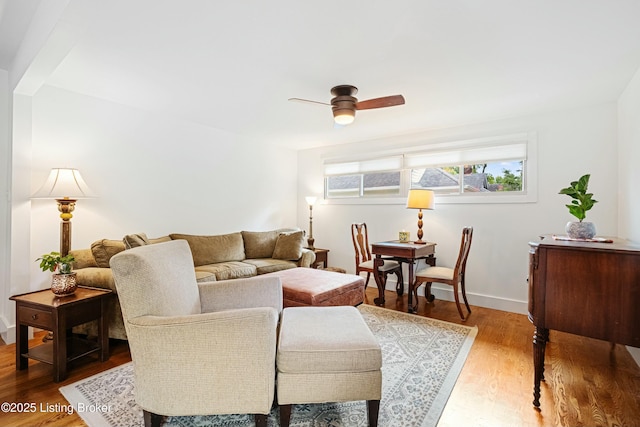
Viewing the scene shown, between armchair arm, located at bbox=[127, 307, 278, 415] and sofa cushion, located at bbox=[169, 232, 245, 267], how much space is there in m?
2.32

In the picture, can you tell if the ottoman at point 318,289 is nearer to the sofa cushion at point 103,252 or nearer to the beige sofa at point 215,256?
the beige sofa at point 215,256

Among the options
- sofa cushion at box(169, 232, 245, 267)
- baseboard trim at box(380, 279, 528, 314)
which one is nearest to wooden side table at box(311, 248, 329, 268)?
sofa cushion at box(169, 232, 245, 267)

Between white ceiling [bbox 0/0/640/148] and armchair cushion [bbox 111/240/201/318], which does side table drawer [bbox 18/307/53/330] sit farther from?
white ceiling [bbox 0/0/640/148]

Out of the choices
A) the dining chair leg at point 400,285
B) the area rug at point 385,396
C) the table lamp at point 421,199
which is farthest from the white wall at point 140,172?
the table lamp at point 421,199

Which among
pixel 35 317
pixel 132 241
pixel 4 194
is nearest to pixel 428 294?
pixel 132 241

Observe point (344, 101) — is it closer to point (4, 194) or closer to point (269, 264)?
point (269, 264)

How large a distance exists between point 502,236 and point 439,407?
2559mm

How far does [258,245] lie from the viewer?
441 centimetres

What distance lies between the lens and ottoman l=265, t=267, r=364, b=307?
264 centimetres

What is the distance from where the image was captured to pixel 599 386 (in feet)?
6.71

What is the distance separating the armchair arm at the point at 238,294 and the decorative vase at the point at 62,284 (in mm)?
1087

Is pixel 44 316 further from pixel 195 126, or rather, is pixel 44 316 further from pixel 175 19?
pixel 195 126

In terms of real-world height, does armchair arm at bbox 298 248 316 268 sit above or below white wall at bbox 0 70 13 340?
below

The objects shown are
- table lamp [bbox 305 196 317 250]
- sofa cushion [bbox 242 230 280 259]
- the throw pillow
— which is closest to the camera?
the throw pillow
